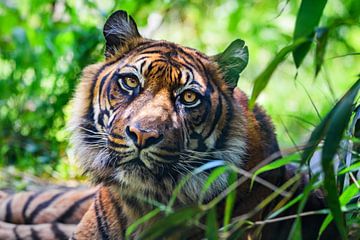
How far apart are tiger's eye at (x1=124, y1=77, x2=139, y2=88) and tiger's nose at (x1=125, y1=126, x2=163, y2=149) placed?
1.02 feet

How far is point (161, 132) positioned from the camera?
277 cm

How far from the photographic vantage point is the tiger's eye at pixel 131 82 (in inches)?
119

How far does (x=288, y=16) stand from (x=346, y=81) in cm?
90

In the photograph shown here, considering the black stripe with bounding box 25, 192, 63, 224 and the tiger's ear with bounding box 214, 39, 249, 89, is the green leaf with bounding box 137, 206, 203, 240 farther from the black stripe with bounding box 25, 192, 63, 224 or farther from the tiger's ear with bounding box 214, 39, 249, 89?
the black stripe with bounding box 25, 192, 63, 224

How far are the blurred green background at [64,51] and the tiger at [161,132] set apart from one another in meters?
1.62

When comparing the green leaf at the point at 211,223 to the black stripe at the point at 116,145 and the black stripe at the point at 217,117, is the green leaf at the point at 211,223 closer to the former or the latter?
the black stripe at the point at 116,145

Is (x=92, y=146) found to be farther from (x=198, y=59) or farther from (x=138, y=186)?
(x=198, y=59)

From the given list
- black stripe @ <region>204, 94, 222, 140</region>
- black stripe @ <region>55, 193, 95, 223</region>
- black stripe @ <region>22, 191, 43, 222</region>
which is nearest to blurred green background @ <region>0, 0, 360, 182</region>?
black stripe @ <region>22, 191, 43, 222</region>

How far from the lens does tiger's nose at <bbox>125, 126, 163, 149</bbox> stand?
2.74m

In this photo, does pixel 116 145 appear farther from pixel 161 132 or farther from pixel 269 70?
pixel 269 70

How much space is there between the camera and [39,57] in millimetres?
5895

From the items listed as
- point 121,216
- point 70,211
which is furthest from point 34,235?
point 121,216

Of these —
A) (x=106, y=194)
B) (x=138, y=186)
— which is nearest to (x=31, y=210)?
(x=106, y=194)

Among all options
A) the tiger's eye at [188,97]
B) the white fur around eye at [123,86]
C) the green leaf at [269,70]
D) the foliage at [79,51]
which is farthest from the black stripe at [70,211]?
the green leaf at [269,70]
